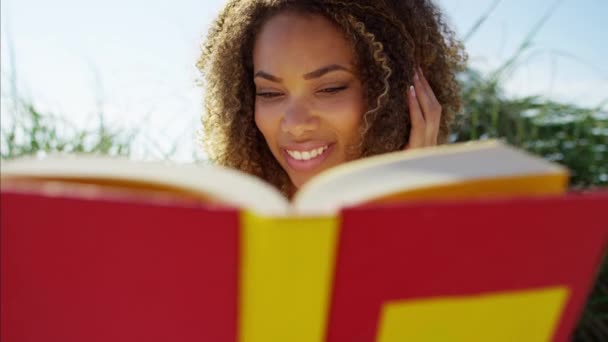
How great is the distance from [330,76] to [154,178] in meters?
1.07

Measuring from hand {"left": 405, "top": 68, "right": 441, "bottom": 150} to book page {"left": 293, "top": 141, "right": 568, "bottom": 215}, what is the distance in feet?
3.93

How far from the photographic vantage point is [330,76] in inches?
63.9

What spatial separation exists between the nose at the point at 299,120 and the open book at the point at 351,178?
1017 mm

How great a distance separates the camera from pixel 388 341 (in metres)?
0.64

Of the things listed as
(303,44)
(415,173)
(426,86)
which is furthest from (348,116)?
(415,173)

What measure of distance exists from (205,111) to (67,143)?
0.46m

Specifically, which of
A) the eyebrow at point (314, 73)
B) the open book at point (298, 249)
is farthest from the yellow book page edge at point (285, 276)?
the eyebrow at point (314, 73)

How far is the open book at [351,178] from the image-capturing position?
578 millimetres

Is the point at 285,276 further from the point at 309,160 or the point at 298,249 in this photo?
the point at 309,160

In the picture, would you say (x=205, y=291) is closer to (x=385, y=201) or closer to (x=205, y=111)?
(x=385, y=201)

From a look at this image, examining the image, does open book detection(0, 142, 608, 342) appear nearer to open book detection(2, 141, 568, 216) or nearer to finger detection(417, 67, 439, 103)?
open book detection(2, 141, 568, 216)

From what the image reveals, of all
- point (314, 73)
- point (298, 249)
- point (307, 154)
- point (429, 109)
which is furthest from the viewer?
point (429, 109)

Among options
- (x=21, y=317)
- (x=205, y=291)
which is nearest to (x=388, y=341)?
(x=205, y=291)

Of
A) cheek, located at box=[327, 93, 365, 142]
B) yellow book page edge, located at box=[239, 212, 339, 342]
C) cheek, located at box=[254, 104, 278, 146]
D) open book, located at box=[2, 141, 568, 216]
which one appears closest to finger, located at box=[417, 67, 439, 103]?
cheek, located at box=[327, 93, 365, 142]
